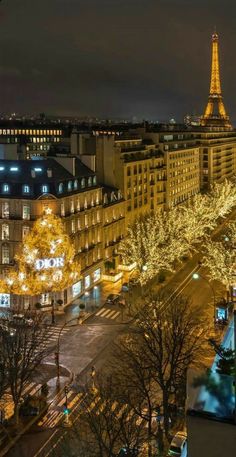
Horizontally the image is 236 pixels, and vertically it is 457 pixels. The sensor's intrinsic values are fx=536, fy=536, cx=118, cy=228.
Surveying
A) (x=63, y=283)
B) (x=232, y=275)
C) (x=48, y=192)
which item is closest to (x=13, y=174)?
(x=48, y=192)

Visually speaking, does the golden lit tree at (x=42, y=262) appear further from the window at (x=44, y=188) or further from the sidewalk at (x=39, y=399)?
the sidewalk at (x=39, y=399)

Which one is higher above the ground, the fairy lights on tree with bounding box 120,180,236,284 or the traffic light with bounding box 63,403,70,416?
the fairy lights on tree with bounding box 120,180,236,284

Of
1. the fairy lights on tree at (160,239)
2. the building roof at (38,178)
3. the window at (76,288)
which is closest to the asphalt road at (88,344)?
the fairy lights on tree at (160,239)

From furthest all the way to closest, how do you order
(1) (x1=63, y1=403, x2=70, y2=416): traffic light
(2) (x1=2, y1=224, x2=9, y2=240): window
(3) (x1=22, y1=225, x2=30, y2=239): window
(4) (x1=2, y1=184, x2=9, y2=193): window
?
(4) (x1=2, y1=184, x2=9, y2=193): window
(2) (x1=2, y1=224, x2=9, y2=240): window
(3) (x1=22, y1=225, x2=30, y2=239): window
(1) (x1=63, y1=403, x2=70, y2=416): traffic light

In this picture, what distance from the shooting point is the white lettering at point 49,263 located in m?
64.2

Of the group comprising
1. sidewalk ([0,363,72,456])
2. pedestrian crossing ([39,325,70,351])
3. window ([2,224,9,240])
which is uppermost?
window ([2,224,9,240])

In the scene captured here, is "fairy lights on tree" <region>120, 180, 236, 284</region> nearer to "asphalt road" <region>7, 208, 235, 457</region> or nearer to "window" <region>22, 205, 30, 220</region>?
"asphalt road" <region>7, 208, 235, 457</region>

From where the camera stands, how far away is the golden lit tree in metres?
64.1

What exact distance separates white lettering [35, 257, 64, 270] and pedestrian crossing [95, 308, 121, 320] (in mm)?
7577

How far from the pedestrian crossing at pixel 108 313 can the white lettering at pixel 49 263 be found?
7577mm

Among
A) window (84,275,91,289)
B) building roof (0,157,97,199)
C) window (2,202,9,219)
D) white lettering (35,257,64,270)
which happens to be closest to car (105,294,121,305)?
window (84,275,91,289)

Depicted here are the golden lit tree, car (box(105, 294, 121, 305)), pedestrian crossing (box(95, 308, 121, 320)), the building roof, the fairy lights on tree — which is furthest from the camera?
the fairy lights on tree

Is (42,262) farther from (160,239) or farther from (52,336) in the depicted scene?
(160,239)

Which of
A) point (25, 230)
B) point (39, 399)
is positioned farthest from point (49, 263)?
point (39, 399)
